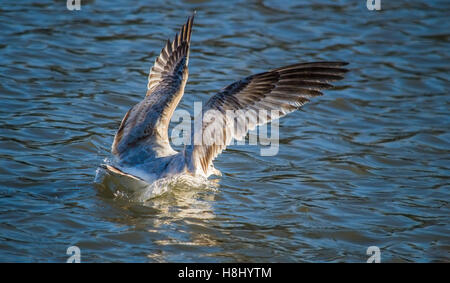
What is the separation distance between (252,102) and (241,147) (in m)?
2.08

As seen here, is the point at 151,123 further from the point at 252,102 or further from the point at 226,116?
the point at 252,102

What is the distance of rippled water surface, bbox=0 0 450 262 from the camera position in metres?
6.50

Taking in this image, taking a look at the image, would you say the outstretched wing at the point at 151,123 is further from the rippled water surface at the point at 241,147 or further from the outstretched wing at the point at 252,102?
the outstretched wing at the point at 252,102

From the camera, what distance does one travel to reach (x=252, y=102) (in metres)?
7.05

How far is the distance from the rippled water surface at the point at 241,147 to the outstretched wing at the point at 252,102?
80 cm

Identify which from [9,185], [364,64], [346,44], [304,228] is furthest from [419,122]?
[9,185]

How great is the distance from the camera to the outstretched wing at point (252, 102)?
6.85m

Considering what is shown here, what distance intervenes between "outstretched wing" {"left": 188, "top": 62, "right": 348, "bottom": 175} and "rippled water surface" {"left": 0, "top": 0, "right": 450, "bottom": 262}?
0.80 meters

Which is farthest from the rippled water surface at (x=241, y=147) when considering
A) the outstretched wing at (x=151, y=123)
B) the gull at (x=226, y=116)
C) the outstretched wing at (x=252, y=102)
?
the outstretched wing at (x=252, y=102)

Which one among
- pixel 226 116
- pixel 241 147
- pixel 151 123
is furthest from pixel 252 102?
pixel 241 147

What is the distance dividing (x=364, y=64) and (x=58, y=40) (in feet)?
17.9
